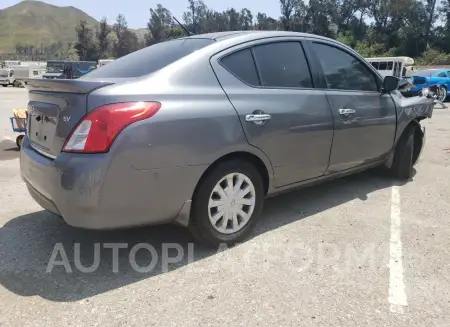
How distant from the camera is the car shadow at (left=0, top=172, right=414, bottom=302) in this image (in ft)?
9.45

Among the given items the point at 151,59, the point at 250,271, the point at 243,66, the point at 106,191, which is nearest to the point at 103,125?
the point at 106,191

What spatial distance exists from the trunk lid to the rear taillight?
73mm

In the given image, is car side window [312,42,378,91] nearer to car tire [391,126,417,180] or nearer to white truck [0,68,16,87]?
car tire [391,126,417,180]

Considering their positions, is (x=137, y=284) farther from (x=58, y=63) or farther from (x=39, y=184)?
(x=58, y=63)

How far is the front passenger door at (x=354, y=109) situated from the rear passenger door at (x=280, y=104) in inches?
7.1

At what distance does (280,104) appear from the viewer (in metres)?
3.54

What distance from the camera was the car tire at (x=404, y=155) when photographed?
16.9 ft

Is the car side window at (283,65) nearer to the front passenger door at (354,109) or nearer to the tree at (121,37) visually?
the front passenger door at (354,109)

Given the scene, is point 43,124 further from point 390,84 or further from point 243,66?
point 390,84

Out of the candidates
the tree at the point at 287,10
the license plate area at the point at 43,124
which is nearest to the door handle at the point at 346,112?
the license plate area at the point at 43,124

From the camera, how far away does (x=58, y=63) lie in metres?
32.3

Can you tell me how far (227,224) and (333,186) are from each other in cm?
209

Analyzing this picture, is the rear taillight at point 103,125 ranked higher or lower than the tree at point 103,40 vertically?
lower

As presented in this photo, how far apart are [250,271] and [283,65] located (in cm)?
173
